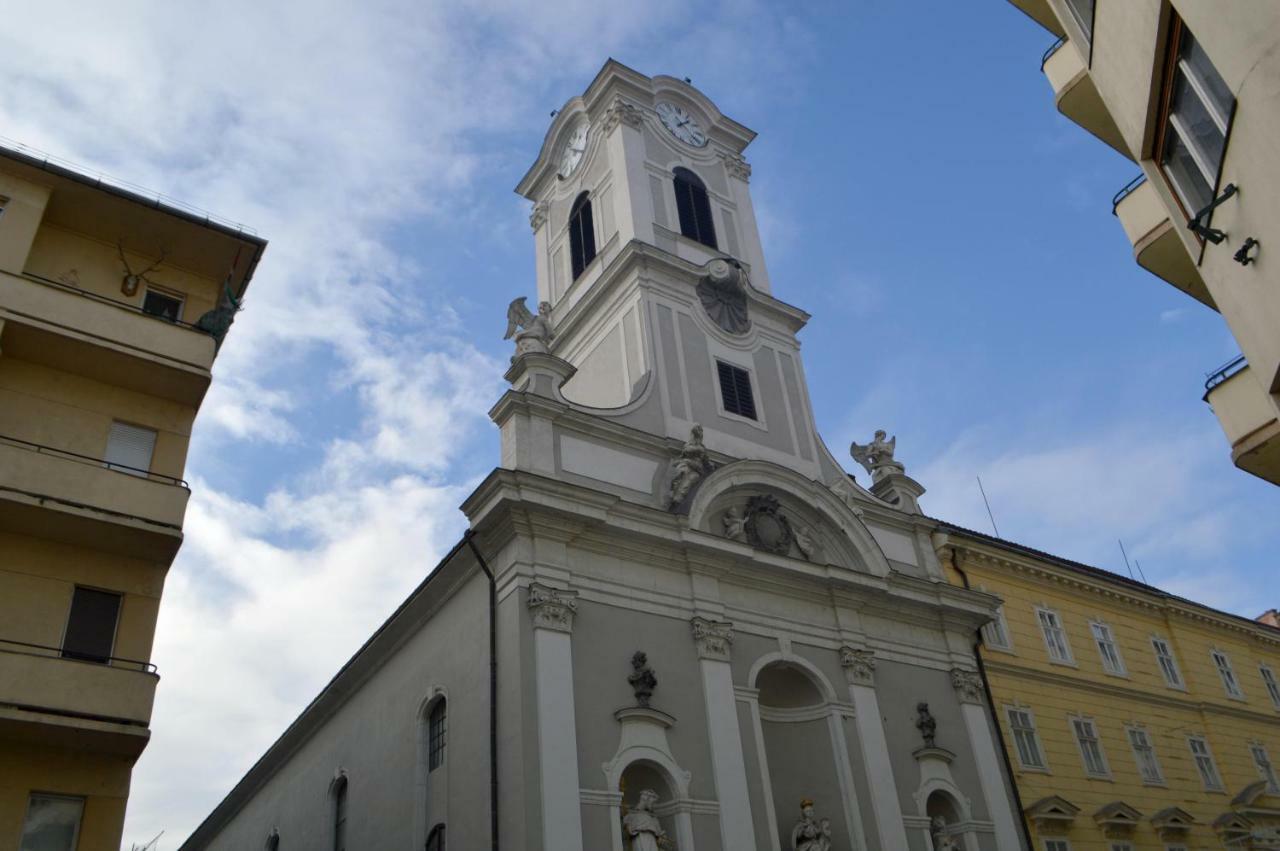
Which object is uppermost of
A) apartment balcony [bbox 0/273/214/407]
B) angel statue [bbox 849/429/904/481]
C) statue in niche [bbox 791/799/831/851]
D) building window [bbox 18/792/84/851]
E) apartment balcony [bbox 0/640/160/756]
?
angel statue [bbox 849/429/904/481]

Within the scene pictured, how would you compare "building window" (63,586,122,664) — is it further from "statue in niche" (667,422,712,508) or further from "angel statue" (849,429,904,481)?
"angel statue" (849,429,904,481)

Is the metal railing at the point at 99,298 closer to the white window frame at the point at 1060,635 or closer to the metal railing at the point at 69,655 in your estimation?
the metal railing at the point at 69,655

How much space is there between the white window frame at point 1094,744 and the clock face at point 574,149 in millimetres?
21334

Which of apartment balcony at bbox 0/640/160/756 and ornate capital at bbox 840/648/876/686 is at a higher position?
ornate capital at bbox 840/648/876/686

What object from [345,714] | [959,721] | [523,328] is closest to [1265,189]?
[523,328]

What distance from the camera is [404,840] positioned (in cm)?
2194

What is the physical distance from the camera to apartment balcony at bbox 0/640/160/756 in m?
13.5

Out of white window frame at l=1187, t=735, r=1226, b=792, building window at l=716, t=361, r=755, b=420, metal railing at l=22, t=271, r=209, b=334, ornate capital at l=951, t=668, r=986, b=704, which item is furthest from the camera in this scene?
white window frame at l=1187, t=735, r=1226, b=792

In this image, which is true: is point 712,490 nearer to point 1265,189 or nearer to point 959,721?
point 959,721

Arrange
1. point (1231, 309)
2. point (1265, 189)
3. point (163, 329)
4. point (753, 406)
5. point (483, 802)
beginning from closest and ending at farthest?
point (1265, 189) < point (1231, 309) < point (163, 329) < point (483, 802) < point (753, 406)

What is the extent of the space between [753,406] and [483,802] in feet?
40.2

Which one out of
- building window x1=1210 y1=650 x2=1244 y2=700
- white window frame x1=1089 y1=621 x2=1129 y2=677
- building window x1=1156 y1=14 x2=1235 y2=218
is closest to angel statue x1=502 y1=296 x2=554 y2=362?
building window x1=1156 y1=14 x2=1235 y2=218

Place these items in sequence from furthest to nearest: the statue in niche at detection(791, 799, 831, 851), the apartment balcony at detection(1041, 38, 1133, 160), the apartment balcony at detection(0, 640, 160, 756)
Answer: the statue in niche at detection(791, 799, 831, 851), the apartment balcony at detection(1041, 38, 1133, 160), the apartment balcony at detection(0, 640, 160, 756)

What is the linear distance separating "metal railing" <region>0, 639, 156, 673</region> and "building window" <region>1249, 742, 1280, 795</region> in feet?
102
